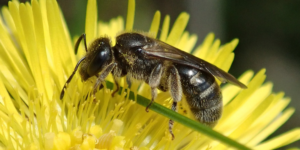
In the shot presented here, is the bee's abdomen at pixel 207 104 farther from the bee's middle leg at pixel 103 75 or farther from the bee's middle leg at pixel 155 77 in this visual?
the bee's middle leg at pixel 103 75

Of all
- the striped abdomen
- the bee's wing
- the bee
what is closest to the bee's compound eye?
the bee

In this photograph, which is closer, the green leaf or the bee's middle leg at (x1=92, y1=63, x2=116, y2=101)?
the green leaf

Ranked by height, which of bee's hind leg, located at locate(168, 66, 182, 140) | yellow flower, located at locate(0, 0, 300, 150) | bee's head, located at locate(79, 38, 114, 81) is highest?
bee's head, located at locate(79, 38, 114, 81)

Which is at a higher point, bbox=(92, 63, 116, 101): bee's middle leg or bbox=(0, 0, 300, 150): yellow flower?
bbox=(92, 63, 116, 101): bee's middle leg

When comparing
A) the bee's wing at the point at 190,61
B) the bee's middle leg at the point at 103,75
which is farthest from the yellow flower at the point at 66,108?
the bee's wing at the point at 190,61

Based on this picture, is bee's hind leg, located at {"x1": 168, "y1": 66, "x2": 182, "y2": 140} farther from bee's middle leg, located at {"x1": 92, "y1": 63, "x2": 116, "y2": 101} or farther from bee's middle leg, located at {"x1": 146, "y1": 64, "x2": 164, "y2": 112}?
bee's middle leg, located at {"x1": 92, "y1": 63, "x2": 116, "y2": 101}

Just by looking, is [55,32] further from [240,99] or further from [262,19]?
[262,19]

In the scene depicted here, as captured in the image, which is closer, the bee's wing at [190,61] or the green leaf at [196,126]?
the green leaf at [196,126]
